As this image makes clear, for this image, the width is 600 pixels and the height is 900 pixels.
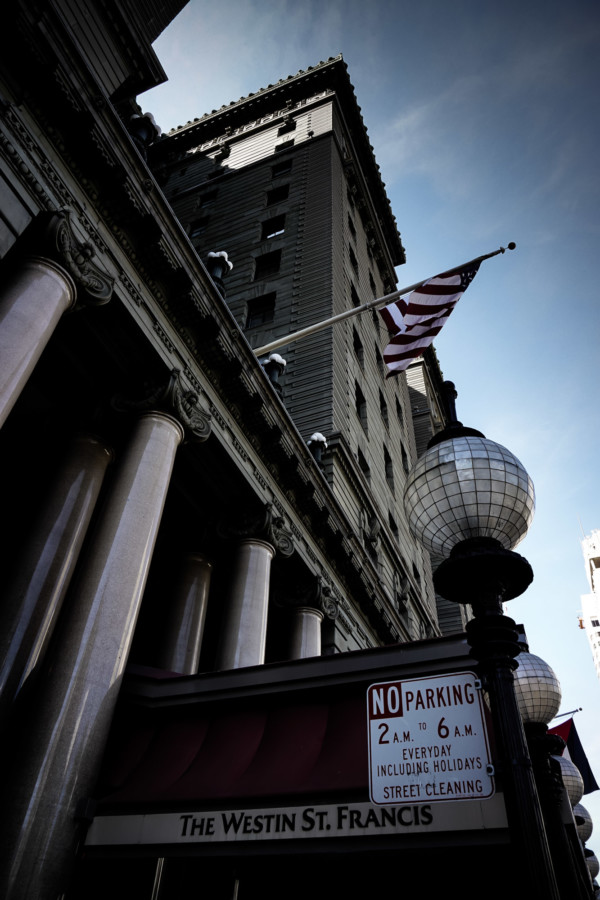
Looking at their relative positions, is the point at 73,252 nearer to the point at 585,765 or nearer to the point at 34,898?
the point at 34,898

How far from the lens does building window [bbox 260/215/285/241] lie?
35.4 meters

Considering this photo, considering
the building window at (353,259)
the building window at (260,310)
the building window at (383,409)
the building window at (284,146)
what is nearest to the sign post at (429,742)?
the building window at (260,310)

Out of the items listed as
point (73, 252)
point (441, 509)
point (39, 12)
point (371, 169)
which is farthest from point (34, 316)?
point (371, 169)

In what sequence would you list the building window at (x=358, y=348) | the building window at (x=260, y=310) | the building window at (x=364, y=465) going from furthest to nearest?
1. the building window at (x=358, y=348)
2. the building window at (x=260, y=310)
3. the building window at (x=364, y=465)

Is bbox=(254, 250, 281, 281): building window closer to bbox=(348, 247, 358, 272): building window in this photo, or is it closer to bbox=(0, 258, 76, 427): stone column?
bbox=(348, 247, 358, 272): building window

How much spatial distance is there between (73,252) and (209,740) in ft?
25.9

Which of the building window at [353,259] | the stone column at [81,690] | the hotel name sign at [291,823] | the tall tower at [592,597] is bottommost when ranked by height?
the hotel name sign at [291,823]

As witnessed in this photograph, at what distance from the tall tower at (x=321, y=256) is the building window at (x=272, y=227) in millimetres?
76

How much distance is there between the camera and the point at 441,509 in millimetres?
6098

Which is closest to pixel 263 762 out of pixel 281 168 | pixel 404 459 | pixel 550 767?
pixel 550 767

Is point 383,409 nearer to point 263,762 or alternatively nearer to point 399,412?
point 399,412

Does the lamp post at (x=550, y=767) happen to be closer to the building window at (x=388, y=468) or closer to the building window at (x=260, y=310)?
the building window at (x=260, y=310)

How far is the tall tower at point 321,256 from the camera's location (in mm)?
25938

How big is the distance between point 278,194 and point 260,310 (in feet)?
36.4
